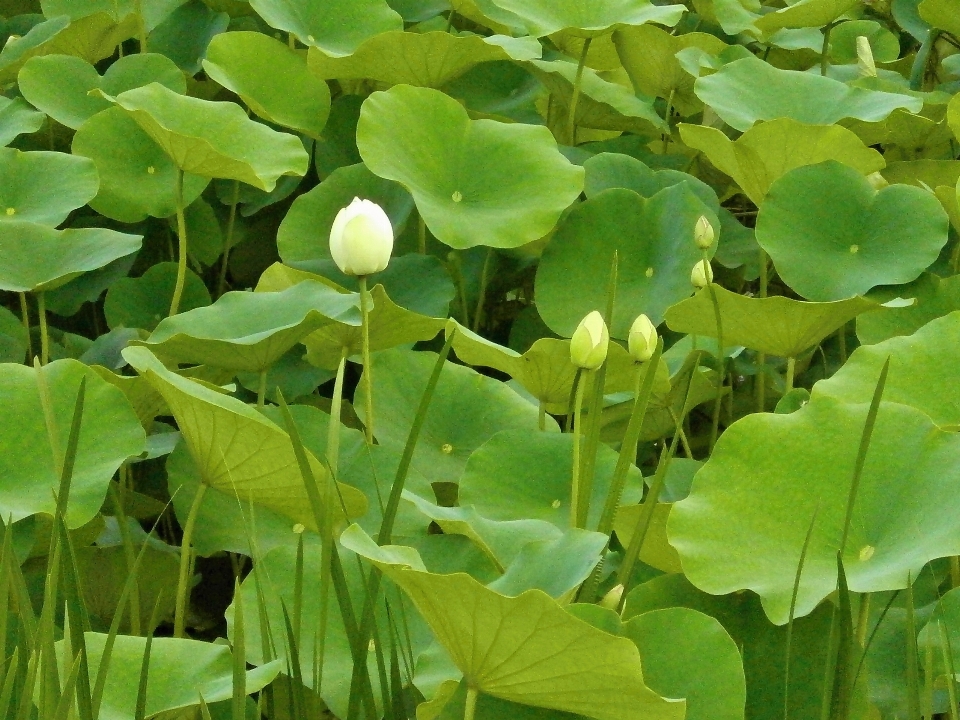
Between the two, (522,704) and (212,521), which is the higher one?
(522,704)

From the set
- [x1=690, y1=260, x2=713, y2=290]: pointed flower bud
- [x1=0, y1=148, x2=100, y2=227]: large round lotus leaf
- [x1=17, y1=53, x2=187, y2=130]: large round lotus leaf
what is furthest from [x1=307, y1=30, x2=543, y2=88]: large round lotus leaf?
[x1=690, y1=260, x2=713, y2=290]: pointed flower bud

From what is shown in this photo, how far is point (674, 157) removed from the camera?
1.66 metres

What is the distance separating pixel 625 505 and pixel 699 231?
0.38 meters

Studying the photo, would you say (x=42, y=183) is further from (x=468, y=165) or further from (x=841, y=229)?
(x=841, y=229)

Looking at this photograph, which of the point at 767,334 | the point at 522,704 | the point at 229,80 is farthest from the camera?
the point at 229,80

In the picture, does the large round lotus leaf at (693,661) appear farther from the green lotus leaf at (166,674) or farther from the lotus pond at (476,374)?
the green lotus leaf at (166,674)

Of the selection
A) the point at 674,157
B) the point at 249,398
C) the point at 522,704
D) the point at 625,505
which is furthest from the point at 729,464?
the point at 674,157

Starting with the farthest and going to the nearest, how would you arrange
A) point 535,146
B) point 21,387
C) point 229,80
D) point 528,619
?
1. point 229,80
2. point 535,146
3. point 21,387
4. point 528,619

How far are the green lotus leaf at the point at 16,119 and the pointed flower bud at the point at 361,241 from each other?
76 centimetres

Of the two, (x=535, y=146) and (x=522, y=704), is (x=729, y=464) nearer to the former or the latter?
(x=522, y=704)

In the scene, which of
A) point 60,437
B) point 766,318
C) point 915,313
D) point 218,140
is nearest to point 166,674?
point 60,437

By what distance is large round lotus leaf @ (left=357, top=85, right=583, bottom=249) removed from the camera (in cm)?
129

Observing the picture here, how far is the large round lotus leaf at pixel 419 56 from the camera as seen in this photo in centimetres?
145

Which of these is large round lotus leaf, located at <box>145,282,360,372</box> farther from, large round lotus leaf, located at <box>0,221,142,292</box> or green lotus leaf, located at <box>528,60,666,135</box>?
green lotus leaf, located at <box>528,60,666,135</box>
